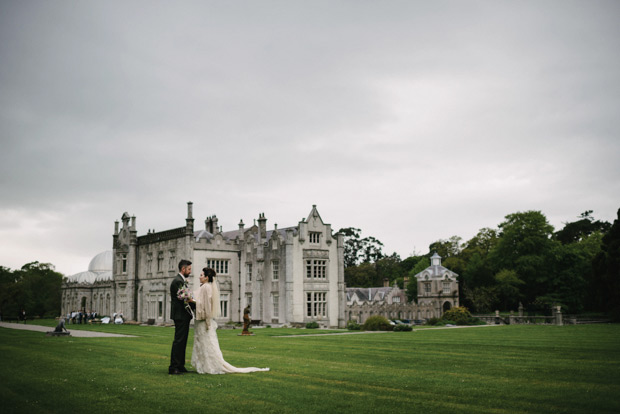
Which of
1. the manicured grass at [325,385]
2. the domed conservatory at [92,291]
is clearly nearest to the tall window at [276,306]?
the domed conservatory at [92,291]

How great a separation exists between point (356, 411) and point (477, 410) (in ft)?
5.87

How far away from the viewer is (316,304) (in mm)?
48969

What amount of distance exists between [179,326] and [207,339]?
28.5 inches

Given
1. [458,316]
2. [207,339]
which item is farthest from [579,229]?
[207,339]

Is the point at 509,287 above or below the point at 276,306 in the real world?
above

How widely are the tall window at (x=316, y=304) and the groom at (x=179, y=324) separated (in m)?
36.7

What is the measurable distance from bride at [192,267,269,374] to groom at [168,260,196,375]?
26 centimetres

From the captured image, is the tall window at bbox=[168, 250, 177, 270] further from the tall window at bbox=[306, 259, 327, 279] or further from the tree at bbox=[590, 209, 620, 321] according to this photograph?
the tree at bbox=[590, 209, 620, 321]

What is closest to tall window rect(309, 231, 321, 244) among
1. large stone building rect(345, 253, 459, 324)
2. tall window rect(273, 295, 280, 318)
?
tall window rect(273, 295, 280, 318)

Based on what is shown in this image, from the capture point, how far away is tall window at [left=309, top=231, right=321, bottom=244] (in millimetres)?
49312

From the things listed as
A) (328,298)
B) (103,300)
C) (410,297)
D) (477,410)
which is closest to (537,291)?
(410,297)

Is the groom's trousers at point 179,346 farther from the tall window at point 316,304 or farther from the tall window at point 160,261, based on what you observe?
the tall window at point 160,261

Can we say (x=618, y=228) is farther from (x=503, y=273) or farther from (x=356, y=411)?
(x=356, y=411)

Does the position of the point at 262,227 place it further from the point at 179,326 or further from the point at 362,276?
the point at 362,276
